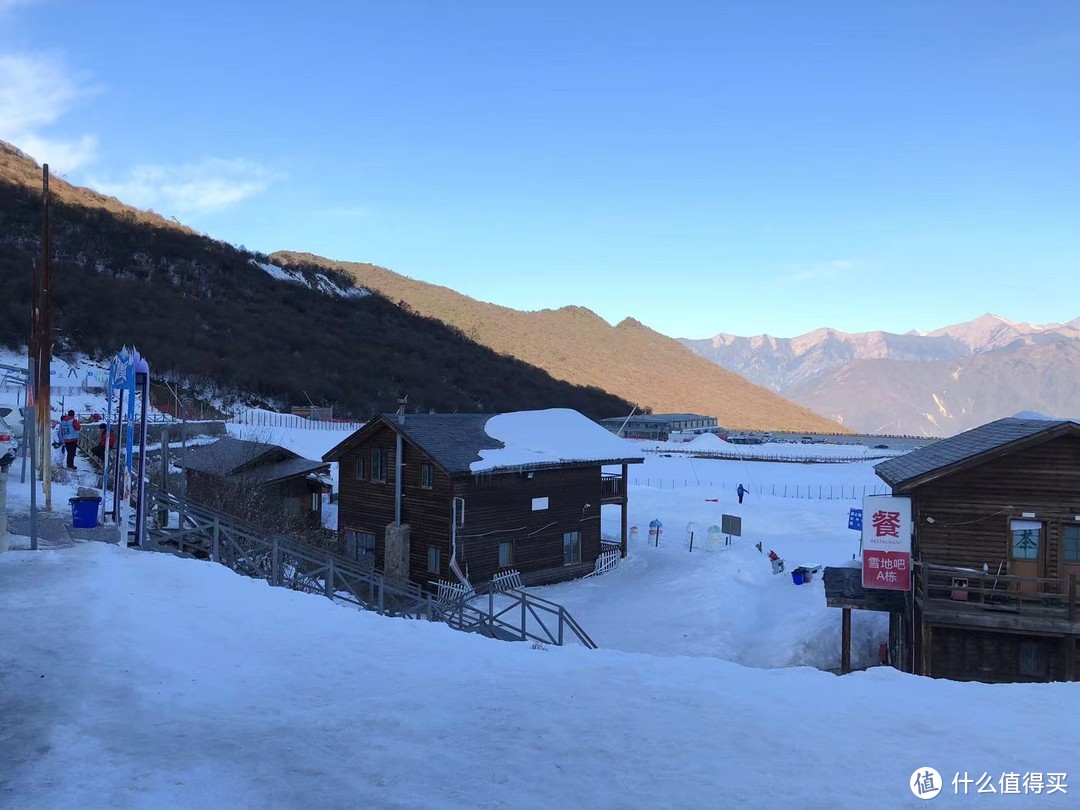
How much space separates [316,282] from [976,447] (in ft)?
356

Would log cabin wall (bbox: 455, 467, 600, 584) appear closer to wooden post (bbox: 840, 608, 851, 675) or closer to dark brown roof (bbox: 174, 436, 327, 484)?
dark brown roof (bbox: 174, 436, 327, 484)

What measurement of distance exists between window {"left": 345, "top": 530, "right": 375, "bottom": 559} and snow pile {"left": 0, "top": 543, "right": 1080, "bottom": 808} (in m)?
17.7

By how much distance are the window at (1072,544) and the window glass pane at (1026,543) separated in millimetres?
592

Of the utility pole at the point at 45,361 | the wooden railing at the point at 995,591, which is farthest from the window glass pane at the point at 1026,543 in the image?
the utility pole at the point at 45,361

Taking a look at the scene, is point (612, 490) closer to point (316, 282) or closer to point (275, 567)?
point (275, 567)

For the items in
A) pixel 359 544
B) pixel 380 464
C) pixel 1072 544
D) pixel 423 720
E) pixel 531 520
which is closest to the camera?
pixel 423 720

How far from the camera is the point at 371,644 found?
33.0 feet

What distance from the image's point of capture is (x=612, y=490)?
3253cm

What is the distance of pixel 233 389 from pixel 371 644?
56147mm

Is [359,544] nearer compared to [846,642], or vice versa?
[846,642]

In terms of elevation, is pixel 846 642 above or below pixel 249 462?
below

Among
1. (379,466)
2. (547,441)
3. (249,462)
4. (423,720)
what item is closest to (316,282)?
(249,462)

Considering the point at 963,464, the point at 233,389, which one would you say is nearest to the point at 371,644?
the point at 963,464

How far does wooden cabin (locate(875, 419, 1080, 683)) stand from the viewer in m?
16.4
